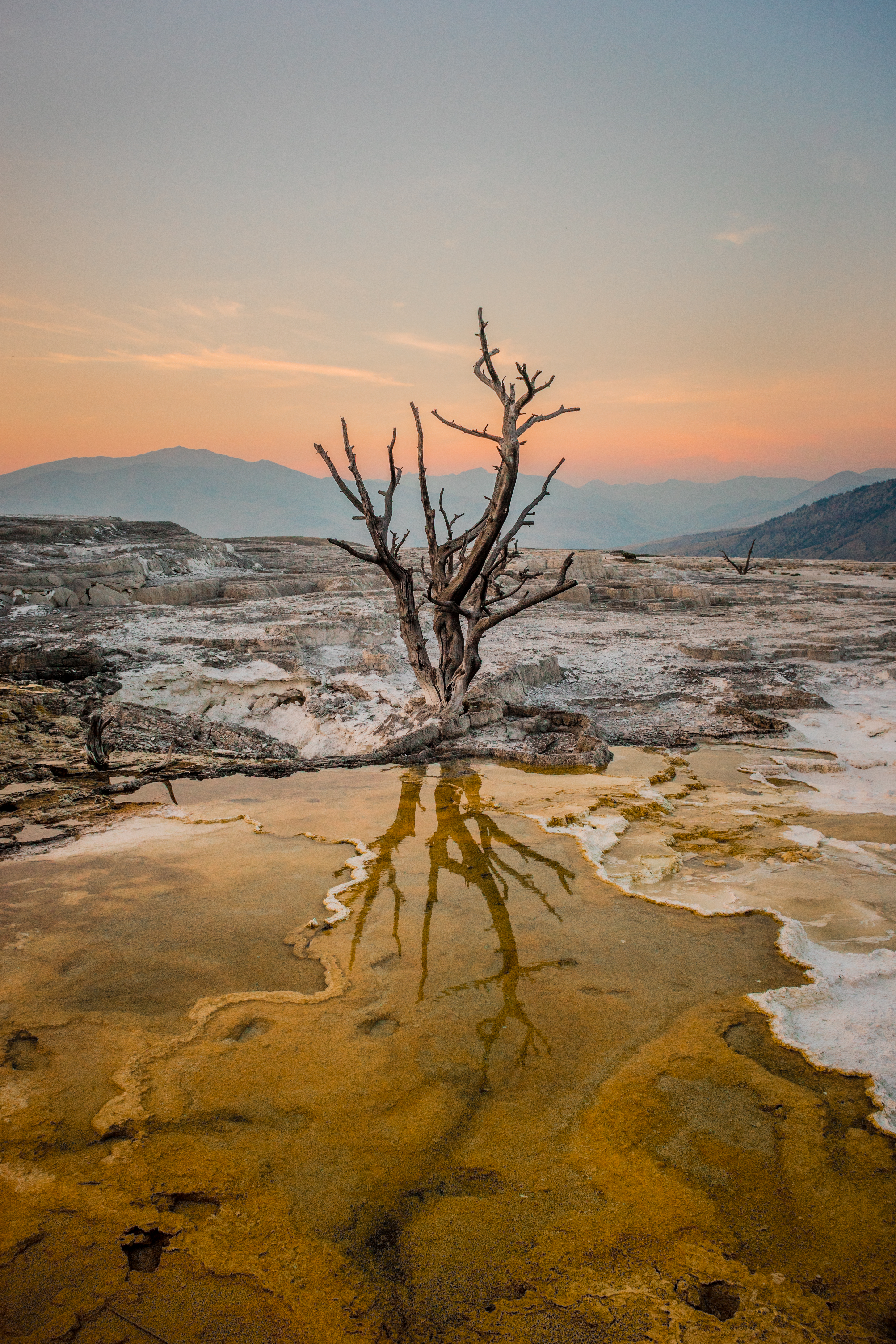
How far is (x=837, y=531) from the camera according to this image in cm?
11575

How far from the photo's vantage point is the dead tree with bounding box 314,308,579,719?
7.05m

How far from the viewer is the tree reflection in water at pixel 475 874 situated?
10.8ft

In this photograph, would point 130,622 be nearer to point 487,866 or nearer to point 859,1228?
point 487,866

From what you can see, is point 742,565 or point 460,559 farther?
point 742,565

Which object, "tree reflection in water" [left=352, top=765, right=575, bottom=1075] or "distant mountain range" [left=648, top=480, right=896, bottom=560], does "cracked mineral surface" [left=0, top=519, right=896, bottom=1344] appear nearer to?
"tree reflection in water" [left=352, top=765, right=575, bottom=1075]

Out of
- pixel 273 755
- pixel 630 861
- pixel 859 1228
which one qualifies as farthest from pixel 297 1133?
pixel 273 755

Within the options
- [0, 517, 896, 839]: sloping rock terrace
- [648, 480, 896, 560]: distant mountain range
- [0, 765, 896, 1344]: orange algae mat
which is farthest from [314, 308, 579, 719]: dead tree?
[648, 480, 896, 560]: distant mountain range

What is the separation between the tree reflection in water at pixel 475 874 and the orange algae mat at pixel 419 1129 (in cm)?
3

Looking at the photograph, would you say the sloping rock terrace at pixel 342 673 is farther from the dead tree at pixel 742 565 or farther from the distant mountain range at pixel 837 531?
the distant mountain range at pixel 837 531

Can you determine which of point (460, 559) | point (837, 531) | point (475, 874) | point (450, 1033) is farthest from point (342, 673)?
point (837, 531)

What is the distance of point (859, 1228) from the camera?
215 cm

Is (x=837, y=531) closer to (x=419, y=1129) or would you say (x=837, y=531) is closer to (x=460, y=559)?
Answer: (x=460, y=559)

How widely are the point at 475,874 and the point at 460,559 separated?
4739mm

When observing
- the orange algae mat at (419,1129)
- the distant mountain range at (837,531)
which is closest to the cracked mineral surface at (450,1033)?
the orange algae mat at (419,1129)
